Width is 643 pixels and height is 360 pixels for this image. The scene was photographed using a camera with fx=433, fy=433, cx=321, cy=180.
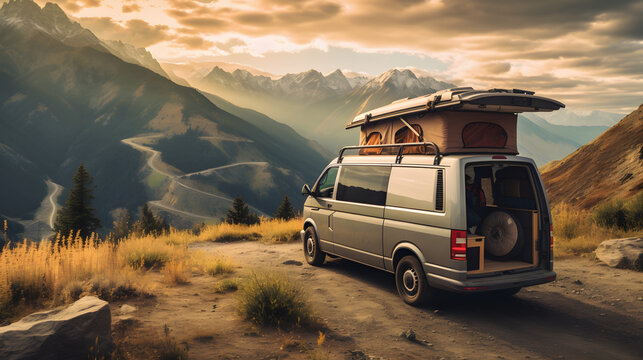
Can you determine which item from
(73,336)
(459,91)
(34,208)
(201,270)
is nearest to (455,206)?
(459,91)

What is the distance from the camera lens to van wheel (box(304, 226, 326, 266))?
9406 millimetres

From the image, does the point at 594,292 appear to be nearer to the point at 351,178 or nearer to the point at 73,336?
the point at 351,178

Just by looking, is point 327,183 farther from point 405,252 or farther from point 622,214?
point 622,214

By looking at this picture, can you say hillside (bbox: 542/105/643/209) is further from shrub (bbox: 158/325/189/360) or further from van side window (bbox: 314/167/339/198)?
shrub (bbox: 158/325/189/360)

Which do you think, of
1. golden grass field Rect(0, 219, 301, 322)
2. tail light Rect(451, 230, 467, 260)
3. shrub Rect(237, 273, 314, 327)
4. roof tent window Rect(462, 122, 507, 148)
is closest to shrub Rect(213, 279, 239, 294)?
golden grass field Rect(0, 219, 301, 322)

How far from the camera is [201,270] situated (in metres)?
9.27

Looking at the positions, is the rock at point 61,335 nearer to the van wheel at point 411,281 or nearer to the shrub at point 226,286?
the shrub at point 226,286

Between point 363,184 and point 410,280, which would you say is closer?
point 410,280

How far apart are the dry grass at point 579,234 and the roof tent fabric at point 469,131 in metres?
4.72

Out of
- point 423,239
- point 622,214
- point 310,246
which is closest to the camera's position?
point 423,239

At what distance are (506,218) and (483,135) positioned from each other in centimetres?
137

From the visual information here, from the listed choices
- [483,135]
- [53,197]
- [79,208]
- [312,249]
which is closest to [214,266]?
[312,249]

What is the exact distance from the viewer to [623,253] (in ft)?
29.0

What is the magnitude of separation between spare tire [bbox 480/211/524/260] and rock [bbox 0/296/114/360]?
220 inches
